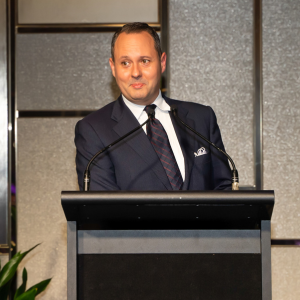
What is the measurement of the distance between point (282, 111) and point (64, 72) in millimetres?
1216

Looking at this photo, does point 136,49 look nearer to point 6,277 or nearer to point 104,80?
point 104,80

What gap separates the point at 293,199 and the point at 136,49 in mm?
1273

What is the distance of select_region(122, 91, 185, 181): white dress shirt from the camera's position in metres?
1.58

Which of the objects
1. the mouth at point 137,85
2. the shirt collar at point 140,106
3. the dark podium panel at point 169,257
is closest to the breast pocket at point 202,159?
the shirt collar at point 140,106

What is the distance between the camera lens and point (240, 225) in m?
1.04

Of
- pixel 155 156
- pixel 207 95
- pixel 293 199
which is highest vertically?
pixel 207 95

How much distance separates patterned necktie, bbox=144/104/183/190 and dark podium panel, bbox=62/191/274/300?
42cm

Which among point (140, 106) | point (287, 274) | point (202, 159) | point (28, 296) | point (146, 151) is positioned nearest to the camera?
point (146, 151)

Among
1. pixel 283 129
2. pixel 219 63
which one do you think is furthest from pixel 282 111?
pixel 219 63

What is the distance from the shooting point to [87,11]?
7.95ft

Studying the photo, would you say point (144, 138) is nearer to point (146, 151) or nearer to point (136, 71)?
point (146, 151)

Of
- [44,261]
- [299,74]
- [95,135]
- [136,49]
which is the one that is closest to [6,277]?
[44,261]

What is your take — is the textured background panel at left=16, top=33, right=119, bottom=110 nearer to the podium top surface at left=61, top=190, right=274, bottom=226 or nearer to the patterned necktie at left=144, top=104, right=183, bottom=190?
the patterned necktie at left=144, top=104, right=183, bottom=190

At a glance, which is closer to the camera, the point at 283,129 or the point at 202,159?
the point at 202,159
